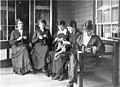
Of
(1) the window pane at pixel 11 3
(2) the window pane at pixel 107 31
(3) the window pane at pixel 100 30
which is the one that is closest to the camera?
(2) the window pane at pixel 107 31

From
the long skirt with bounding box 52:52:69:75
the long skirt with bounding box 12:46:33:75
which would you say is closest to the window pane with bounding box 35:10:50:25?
the long skirt with bounding box 12:46:33:75

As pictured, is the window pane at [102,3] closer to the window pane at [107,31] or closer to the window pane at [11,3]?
the window pane at [107,31]

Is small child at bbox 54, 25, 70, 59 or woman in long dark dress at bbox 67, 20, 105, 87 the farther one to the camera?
small child at bbox 54, 25, 70, 59

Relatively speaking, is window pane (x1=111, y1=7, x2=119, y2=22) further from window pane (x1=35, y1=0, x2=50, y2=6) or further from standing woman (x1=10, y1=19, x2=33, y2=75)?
window pane (x1=35, y1=0, x2=50, y2=6)

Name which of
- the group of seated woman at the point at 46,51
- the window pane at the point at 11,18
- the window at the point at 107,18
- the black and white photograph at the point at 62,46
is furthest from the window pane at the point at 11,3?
the window at the point at 107,18

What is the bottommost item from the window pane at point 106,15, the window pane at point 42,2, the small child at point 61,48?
the small child at point 61,48

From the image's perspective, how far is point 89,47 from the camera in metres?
2.89

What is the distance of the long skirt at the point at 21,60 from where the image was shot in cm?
405

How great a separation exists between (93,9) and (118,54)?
114 centimetres

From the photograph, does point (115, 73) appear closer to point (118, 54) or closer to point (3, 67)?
point (118, 54)

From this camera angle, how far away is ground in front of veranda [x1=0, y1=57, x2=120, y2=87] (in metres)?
3.15

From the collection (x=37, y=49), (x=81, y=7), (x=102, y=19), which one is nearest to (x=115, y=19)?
(x=102, y=19)

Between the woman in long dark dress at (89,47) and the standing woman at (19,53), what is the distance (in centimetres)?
142

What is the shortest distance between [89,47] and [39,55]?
146cm
